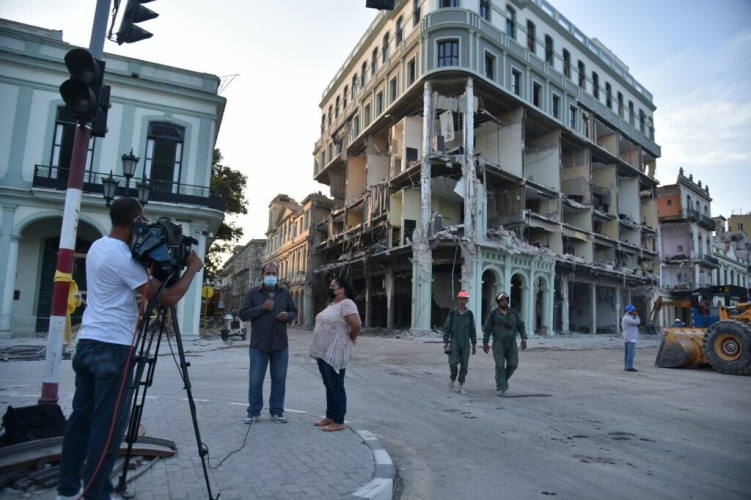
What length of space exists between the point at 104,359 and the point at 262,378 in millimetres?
3048

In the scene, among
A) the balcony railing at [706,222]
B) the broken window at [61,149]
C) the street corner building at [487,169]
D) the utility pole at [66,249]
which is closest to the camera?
the utility pole at [66,249]

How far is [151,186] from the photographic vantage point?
63.4 ft

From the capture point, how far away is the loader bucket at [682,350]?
13.7 meters

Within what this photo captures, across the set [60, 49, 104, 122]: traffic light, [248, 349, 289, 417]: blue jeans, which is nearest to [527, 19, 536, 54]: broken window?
[248, 349, 289, 417]: blue jeans

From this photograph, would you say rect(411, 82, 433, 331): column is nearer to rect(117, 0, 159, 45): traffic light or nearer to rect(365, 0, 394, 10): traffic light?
rect(365, 0, 394, 10): traffic light

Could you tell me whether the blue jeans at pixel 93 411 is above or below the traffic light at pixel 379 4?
below

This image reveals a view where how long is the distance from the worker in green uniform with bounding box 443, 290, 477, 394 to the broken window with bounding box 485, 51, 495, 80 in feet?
84.3

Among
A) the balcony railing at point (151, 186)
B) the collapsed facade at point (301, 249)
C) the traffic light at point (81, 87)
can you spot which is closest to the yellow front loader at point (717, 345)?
the traffic light at point (81, 87)

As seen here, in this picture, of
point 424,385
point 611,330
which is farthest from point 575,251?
point 424,385

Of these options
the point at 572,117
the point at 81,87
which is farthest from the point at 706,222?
the point at 81,87

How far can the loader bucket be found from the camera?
13.7 meters

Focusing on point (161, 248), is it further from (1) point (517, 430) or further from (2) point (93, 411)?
(1) point (517, 430)

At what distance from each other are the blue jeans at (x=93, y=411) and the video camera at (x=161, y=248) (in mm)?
531

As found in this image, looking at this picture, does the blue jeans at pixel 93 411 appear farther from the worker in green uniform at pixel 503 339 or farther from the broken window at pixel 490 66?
the broken window at pixel 490 66
